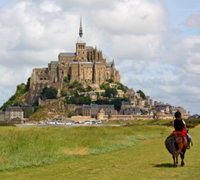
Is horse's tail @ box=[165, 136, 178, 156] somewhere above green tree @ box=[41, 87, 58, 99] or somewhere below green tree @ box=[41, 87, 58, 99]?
below

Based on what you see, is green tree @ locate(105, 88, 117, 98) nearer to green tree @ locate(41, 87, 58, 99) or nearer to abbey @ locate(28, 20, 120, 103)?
abbey @ locate(28, 20, 120, 103)

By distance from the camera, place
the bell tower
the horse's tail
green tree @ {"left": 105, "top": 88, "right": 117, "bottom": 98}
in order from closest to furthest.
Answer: the horse's tail, green tree @ {"left": 105, "top": 88, "right": 117, "bottom": 98}, the bell tower

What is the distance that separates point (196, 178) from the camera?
13633 mm

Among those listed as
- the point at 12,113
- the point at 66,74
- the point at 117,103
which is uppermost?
the point at 66,74

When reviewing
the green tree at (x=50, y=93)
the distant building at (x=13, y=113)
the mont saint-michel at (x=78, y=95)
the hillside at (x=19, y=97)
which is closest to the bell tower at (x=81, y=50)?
the mont saint-michel at (x=78, y=95)

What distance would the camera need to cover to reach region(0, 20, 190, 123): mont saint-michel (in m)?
137

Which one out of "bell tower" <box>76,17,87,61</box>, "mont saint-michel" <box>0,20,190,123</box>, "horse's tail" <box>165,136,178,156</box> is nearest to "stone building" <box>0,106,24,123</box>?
"mont saint-michel" <box>0,20,190,123</box>

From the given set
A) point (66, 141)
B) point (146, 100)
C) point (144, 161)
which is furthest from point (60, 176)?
point (146, 100)

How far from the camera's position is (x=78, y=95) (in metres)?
144

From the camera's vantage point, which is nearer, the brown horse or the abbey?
the brown horse

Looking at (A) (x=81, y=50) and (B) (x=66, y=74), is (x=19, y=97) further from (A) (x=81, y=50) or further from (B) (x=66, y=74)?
(A) (x=81, y=50)

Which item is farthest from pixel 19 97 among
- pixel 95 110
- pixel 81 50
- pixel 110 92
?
pixel 110 92

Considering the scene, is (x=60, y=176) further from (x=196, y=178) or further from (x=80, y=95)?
(x=80, y=95)

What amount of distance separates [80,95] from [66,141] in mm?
118841
